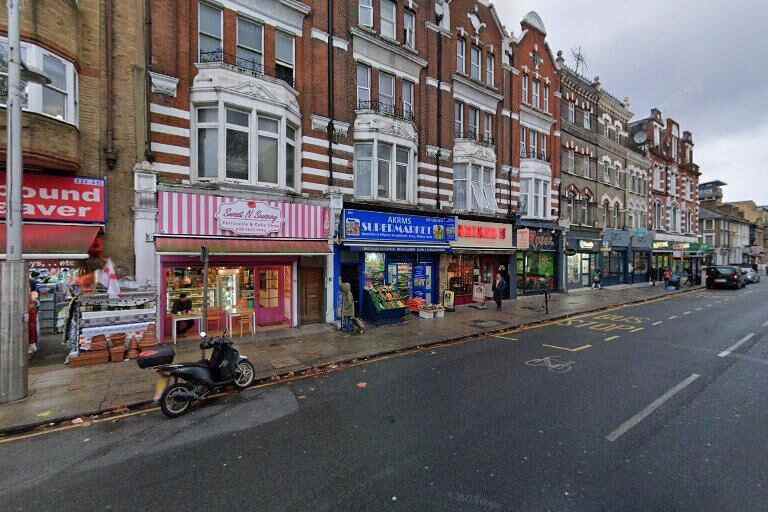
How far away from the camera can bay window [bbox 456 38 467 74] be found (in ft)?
61.5

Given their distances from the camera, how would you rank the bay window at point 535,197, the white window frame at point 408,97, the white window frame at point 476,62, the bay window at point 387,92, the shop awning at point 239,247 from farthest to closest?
the bay window at point 535,197
the white window frame at point 476,62
the white window frame at point 408,97
the bay window at point 387,92
the shop awning at point 239,247

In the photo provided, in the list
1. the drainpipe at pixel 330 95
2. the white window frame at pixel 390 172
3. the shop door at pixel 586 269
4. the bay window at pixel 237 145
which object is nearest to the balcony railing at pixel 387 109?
the white window frame at pixel 390 172

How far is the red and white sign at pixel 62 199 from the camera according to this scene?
9086 mm

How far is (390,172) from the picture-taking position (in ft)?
52.2

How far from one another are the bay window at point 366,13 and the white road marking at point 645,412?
16.3 metres

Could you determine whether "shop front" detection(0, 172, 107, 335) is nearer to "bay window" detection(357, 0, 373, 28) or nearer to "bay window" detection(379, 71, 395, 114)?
"bay window" detection(379, 71, 395, 114)

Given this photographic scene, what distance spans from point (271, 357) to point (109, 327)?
410cm

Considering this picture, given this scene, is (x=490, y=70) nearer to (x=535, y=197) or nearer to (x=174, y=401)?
(x=535, y=197)

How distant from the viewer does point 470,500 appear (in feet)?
12.5

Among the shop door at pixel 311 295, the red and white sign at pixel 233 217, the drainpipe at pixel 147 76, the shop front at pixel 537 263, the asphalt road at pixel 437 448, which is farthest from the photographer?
the shop front at pixel 537 263

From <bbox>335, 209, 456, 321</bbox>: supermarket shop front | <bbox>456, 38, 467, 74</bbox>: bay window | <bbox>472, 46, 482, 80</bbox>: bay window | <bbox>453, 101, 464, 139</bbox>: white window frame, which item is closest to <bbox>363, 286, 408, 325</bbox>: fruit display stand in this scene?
<bbox>335, 209, 456, 321</bbox>: supermarket shop front

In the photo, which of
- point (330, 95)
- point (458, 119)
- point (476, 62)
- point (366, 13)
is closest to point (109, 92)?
point (330, 95)

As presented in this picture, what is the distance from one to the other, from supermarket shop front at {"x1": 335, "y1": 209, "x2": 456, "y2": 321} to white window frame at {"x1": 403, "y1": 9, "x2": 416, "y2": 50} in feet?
27.2

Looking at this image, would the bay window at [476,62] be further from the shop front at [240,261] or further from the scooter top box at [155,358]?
the scooter top box at [155,358]
